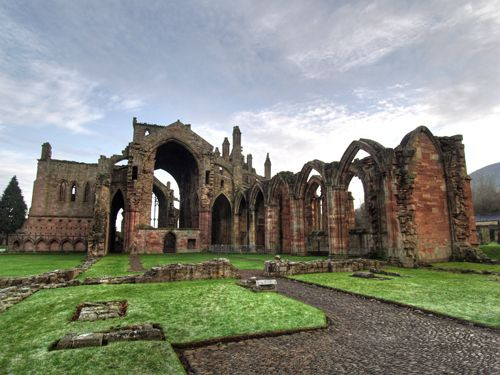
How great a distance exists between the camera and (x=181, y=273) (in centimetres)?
999

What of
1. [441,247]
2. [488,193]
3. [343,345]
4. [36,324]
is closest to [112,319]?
[36,324]

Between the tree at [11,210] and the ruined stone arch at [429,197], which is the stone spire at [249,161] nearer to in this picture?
the tree at [11,210]

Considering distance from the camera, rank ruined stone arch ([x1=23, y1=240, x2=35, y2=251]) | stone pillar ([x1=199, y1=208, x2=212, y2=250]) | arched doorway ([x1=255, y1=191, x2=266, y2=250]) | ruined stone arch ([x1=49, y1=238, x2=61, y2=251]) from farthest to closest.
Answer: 1. ruined stone arch ([x1=49, y1=238, x2=61, y2=251])
2. ruined stone arch ([x1=23, y1=240, x2=35, y2=251])
3. arched doorway ([x1=255, y1=191, x2=266, y2=250])
4. stone pillar ([x1=199, y1=208, x2=212, y2=250])

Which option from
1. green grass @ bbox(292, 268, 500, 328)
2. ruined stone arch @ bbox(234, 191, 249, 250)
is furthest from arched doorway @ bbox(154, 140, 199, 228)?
green grass @ bbox(292, 268, 500, 328)

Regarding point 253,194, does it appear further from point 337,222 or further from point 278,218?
point 337,222

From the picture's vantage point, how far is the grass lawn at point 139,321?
318 cm

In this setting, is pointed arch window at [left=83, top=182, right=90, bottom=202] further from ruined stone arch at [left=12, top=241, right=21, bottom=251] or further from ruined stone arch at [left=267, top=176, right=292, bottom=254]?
ruined stone arch at [left=267, top=176, right=292, bottom=254]

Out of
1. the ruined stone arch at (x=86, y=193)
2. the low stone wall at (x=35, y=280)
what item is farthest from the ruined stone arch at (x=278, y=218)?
the ruined stone arch at (x=86, y=193)

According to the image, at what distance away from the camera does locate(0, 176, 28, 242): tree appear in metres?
42.9

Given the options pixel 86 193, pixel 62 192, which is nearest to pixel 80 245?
pixel 86 193

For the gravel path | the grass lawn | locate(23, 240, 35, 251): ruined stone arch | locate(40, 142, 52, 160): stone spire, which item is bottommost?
the gravel path

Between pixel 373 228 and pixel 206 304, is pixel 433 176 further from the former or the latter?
pixel 206 304

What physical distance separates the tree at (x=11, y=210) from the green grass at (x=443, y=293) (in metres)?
48.2

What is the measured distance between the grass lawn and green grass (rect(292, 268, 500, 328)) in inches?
89.9
